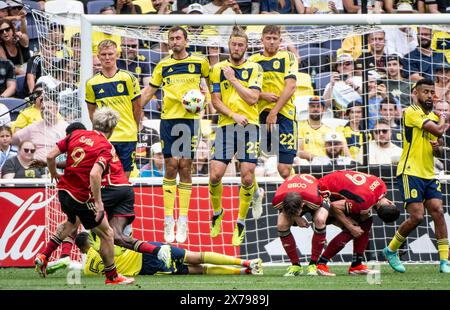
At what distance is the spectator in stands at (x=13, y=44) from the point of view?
634 inches

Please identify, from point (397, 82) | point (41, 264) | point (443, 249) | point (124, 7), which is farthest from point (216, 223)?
point (124, 7)

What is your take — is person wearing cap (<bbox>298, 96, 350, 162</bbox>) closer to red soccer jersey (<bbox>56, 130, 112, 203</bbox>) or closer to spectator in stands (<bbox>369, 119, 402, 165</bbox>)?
spectator in stands (<bbox>369, 119, 402, 165</bbox>)

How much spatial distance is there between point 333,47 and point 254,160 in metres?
3.17

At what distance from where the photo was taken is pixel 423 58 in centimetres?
1440

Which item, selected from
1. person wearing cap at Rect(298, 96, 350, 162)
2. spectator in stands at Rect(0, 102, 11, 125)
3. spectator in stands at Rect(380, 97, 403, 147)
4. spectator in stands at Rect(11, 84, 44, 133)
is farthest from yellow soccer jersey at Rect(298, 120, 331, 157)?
spectator in stands at Rect(0, 102, 11, 125)

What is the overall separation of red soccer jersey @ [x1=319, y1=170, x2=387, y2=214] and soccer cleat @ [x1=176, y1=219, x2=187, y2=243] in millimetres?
1890

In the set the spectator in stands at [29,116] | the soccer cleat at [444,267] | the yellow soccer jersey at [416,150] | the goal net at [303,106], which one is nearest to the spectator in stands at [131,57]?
the goal net at [303,106]

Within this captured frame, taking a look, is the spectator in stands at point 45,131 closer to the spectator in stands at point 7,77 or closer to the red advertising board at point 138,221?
the red advertising board at point 138,221

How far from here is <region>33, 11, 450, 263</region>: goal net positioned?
43.3 ft

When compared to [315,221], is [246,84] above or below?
above
